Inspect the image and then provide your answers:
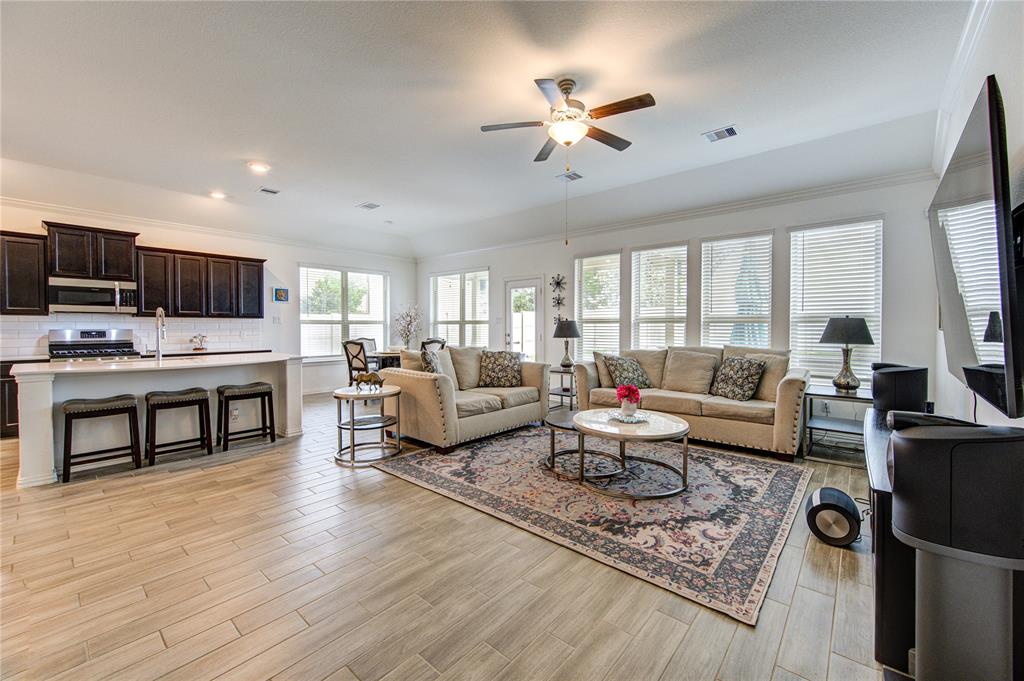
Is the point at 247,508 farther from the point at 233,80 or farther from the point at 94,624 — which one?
the point at 233,80

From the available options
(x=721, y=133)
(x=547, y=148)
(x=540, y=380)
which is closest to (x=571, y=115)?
(x=547, y=148)

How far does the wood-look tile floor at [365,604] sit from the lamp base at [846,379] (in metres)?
2.10

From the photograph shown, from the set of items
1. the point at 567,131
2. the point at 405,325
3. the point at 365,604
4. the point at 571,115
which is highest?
the point at 571,115

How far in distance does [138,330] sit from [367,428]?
179 inches

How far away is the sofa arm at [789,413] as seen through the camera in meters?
3.88

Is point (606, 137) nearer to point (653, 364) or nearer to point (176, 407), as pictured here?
point (653, 364)

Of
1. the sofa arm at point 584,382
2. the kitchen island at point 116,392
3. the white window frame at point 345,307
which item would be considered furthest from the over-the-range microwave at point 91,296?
the sofa arm at point 584,382

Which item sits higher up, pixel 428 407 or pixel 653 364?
pixel 653 364

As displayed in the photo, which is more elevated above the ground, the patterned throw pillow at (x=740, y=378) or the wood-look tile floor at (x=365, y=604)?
the patterned throw pillow at (x=740, y=378)

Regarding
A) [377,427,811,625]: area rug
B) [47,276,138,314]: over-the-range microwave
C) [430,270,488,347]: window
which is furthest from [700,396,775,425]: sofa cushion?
[47,276,138,314]: over-the-range microwave

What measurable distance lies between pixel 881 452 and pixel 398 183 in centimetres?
531

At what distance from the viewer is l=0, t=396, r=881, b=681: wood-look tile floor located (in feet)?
5.29

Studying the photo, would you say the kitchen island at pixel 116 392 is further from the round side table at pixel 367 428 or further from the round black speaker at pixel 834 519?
the round black speaker at pixel 834 519

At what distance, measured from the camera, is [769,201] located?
505cm
